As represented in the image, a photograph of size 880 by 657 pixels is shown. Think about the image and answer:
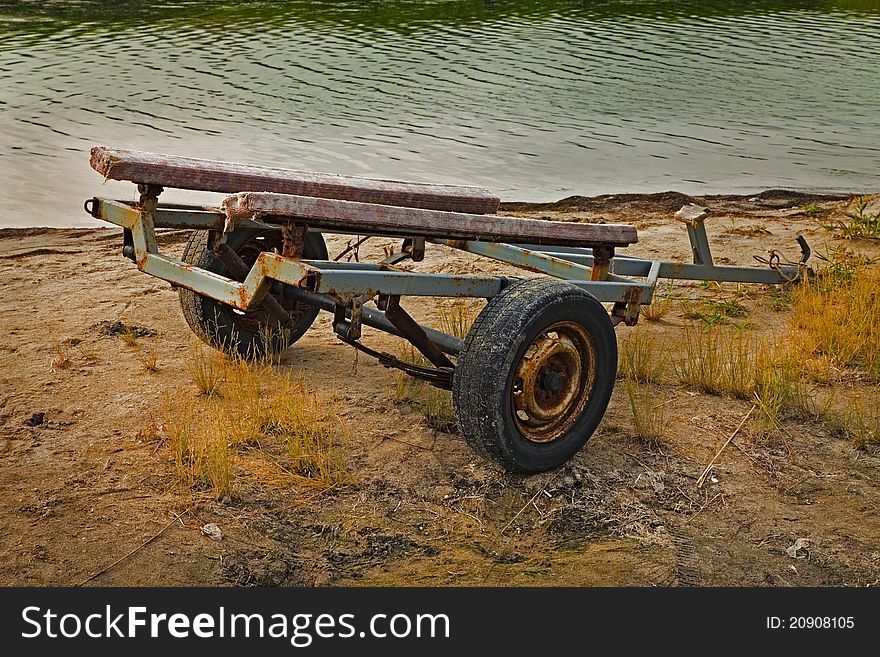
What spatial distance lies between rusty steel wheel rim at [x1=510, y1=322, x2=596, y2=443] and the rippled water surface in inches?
264

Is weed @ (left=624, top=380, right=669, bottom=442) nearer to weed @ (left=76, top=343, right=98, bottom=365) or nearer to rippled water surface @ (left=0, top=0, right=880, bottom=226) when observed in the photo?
weed @ (left=76, top=343, right=98, bottom=365)

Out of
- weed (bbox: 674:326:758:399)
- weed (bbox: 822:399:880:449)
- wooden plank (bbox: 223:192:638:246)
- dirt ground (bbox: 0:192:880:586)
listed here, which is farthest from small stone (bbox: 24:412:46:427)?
weed (bbox: 822:399:880:449)

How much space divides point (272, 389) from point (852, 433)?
9.40 ft

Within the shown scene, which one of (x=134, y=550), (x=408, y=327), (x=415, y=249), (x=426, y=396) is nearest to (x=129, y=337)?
(x=415, y=249)

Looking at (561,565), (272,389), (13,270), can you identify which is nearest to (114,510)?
(272,389)

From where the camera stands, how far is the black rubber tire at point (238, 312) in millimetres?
5105

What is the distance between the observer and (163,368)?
535 centimetres

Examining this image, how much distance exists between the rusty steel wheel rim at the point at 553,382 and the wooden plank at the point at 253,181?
984 mm

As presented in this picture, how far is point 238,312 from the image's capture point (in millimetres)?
5270

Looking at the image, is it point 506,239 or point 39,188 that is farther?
point 39,188

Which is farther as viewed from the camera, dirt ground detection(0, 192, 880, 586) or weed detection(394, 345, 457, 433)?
weed detection(394, 345, 457, 433)

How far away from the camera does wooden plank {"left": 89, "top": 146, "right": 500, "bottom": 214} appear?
171 inches

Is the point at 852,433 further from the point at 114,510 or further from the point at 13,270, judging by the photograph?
the point at 13,270

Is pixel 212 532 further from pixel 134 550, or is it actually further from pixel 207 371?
pixel 207 371
